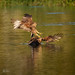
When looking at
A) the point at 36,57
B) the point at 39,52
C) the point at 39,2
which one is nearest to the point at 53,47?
the point at 39,52

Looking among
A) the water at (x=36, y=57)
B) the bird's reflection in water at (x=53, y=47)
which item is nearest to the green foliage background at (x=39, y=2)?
the water at (x=36, y=57)

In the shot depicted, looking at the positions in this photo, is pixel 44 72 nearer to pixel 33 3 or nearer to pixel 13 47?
pixel 13 47

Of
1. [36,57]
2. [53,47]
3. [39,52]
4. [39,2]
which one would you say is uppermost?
[36,57]

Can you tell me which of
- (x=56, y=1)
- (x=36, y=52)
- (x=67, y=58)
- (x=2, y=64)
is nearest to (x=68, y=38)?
(x=36, y=52)

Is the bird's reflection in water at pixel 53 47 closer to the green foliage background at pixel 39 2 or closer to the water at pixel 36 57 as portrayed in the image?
the water at pixel 36 57

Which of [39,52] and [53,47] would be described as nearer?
[39,52]

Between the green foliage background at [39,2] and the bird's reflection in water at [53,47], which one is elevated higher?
the bird's reflection in water at [53,47]

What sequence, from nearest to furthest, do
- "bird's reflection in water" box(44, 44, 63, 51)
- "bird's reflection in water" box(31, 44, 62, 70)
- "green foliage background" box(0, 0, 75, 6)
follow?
"bird's reflection in water" box(31, 44, 62, 70), "bird's reflection in water" box(44, 44, 63, 51), "green foliage background" box(0, 0, 75, 6)

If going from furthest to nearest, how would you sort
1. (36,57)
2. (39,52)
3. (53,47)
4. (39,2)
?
1. (39,2)
2. (53,47)
3. (39,52)
4. (36,57)

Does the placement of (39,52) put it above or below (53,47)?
above

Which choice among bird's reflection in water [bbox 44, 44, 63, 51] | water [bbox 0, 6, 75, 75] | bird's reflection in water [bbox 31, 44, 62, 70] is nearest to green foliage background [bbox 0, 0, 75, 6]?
water [bbox 0, 6, 75, 75]

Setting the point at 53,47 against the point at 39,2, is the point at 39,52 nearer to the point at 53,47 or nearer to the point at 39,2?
the point at 53,47

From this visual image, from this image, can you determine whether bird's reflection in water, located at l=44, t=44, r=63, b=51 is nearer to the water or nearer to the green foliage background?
the water

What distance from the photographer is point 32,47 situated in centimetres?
1323
